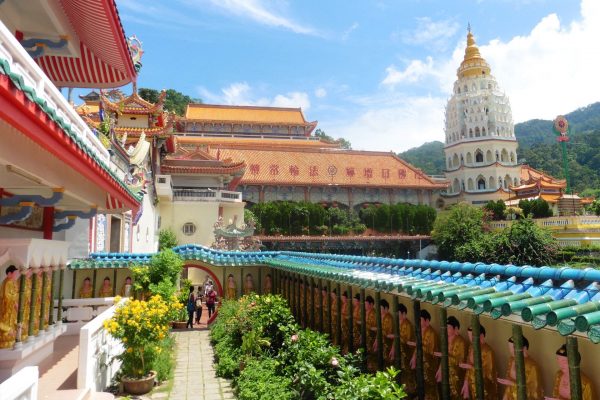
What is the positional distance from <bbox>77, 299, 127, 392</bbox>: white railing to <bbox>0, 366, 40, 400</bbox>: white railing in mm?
2718

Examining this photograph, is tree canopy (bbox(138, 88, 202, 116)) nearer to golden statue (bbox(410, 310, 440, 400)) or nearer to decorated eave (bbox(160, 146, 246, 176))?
decorated eave (bbox(160, 146, 246, 176))

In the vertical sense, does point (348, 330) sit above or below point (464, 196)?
below

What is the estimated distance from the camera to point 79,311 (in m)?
10.2

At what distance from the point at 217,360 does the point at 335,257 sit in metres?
4.01

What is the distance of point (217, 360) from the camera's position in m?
10.6

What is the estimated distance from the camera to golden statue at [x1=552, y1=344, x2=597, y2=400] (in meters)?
3.94

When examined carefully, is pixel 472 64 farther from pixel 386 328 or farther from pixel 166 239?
pixel 386 328

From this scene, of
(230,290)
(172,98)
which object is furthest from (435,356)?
(172,98)

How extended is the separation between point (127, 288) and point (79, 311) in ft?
11.4

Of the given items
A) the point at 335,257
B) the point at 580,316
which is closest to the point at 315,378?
the point at 580,316

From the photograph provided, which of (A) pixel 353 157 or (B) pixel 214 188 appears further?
(A) pixel 353 157

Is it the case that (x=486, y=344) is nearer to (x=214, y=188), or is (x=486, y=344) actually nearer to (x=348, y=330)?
(x=348, y=330)

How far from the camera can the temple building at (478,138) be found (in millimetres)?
44688

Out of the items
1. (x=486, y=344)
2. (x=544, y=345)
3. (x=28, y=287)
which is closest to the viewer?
(x=544, y=345)
